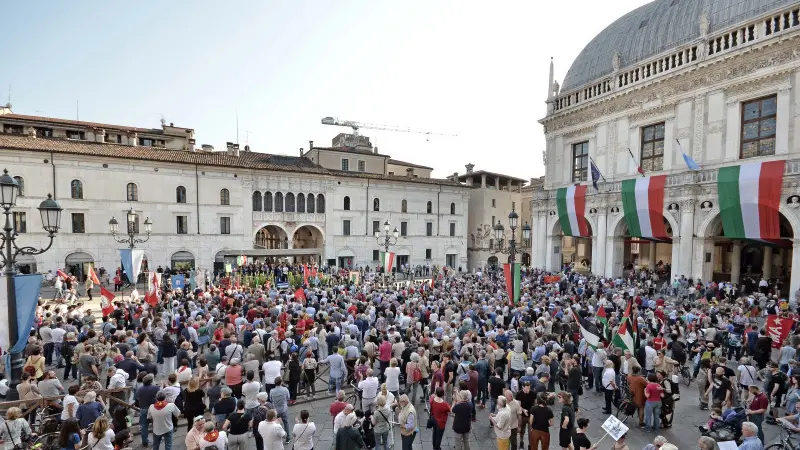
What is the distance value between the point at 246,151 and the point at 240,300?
1111 inches

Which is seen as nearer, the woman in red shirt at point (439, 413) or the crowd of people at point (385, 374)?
the crowd of people at point (385, 374)

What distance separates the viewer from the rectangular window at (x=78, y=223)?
29.9 m

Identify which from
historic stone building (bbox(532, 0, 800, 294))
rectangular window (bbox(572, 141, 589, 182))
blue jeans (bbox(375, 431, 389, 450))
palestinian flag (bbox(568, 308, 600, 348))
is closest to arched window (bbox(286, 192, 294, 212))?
historic stone building (bbox(532, 0, 800, 294))

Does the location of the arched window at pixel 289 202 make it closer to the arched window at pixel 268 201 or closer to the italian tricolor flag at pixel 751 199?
the arched window at pixel 268 201

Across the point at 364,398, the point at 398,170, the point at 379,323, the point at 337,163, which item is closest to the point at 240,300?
the point at 379,323

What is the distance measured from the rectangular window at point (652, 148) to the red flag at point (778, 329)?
19038 millimetres

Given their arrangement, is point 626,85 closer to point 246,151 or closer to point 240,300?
point 240,300

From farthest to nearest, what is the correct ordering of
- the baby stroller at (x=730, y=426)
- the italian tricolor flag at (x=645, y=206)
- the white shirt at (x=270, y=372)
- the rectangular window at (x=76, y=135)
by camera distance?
the rectangular window at (x=76, y=135), the italian tricolor flag at (x=645, y=206), the white shirt at (x=270, y=372), the baby stroller at (x=730, y=426)

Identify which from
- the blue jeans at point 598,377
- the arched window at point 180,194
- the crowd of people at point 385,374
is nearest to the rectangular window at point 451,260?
the arched window at point 180,194

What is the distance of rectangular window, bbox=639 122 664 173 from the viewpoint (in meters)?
28.8

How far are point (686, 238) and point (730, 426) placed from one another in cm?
2239

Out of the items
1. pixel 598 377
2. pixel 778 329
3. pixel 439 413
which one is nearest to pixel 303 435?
pixel 439 413

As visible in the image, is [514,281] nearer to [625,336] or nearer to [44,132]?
[625,336]

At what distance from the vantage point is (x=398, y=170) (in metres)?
47.9
